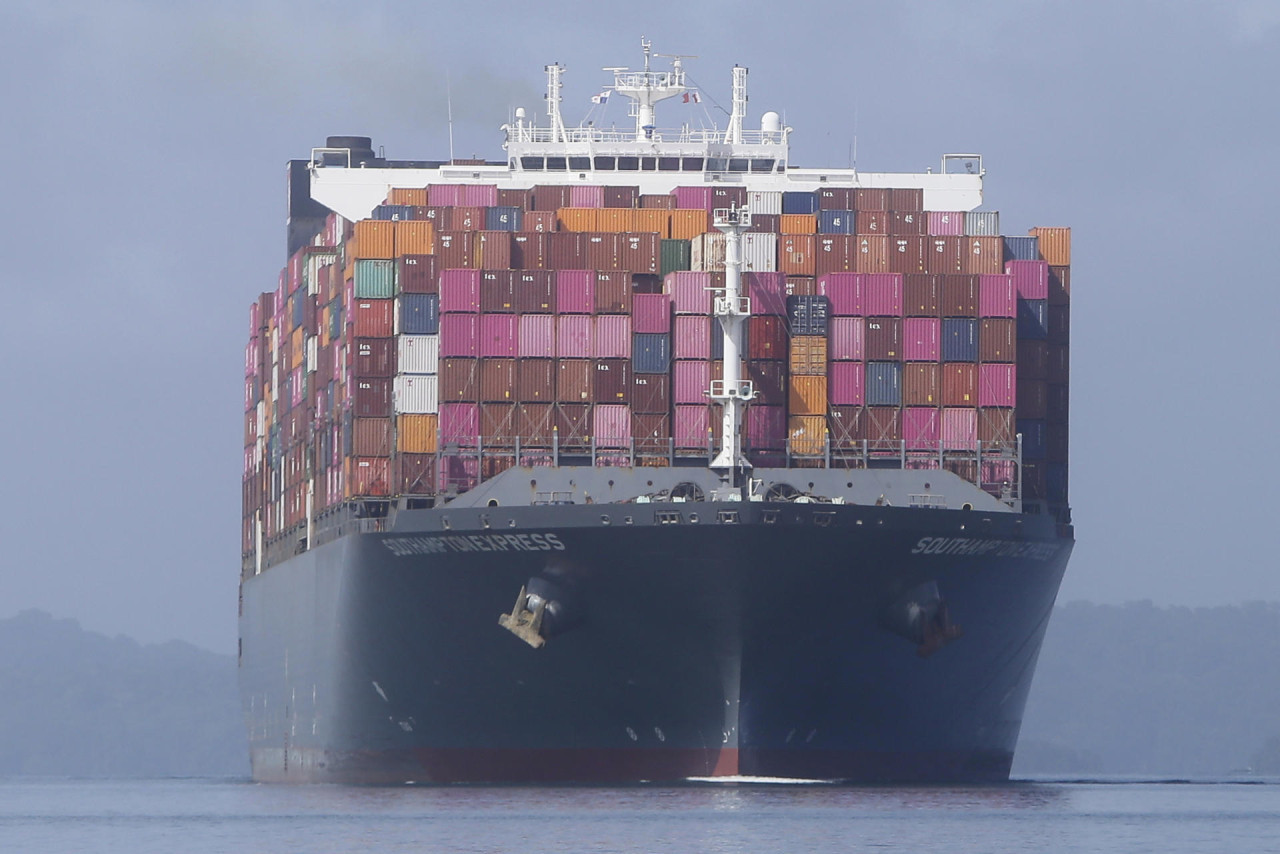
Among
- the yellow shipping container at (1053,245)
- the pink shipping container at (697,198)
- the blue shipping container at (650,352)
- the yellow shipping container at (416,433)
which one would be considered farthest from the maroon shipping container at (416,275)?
the yellow shipping container at (1053,245)

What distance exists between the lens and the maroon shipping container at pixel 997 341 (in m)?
60.6

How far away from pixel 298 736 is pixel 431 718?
13.0 meters

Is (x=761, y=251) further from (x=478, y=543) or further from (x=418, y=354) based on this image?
(x=478, y=543)

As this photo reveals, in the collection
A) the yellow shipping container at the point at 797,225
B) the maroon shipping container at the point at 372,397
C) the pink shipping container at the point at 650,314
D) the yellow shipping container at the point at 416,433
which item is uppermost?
the yellow shipping container at the point at 797,225

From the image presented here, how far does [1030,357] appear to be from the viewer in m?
63.0

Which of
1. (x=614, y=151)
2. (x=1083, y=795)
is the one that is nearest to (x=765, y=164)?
(x=614, y=151)

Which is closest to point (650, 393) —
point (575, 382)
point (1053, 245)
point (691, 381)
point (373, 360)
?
point (691, 381)

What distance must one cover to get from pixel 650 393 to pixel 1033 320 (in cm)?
1052

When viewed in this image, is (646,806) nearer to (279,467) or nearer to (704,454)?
(704,454)

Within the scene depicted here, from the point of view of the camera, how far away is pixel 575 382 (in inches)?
2317

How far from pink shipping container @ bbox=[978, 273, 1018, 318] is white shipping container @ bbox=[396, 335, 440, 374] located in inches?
511

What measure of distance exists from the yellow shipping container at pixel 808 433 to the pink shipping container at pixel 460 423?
23.9ft

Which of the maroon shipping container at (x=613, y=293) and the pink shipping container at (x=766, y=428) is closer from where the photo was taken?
the pink shipping container at (x=766, y=428)

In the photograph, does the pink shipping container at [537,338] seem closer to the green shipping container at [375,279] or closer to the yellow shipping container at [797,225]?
the green shipping container at [375,279]
